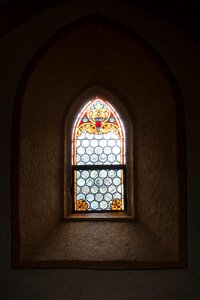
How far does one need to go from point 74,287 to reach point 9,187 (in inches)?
31.7

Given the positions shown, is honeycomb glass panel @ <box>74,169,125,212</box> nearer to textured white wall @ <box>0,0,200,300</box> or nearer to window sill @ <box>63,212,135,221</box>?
window sill @ <box>63,212,135,221</box>

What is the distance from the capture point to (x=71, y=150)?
3480 mm

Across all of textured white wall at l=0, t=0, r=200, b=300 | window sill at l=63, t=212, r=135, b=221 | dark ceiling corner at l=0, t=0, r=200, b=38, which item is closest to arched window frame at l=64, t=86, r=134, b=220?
window sill at l=63, t=212, r=135, b=221

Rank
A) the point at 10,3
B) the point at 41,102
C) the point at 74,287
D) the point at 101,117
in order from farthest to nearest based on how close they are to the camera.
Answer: the point at 101,117
the point at 41,102
the point at 74,287
the point at 10,3

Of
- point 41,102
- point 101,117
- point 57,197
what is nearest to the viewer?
point 41,102

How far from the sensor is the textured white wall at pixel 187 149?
8.53 ft

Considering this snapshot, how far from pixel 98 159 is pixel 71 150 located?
255 mm

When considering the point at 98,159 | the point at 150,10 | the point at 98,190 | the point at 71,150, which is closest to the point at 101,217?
the point at 98,190

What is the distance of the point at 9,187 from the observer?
265cm

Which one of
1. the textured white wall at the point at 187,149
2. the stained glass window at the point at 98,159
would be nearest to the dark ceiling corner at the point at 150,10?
the textured white wall at the point at 187,149

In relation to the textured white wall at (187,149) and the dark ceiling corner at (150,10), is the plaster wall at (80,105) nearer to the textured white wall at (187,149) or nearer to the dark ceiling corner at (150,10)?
the textured white wall at (187,149)

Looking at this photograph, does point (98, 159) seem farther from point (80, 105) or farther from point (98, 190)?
point (80, 105)

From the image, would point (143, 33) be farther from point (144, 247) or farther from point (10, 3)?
point (144, 247)

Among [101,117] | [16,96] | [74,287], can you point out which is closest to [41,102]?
[16,96]
